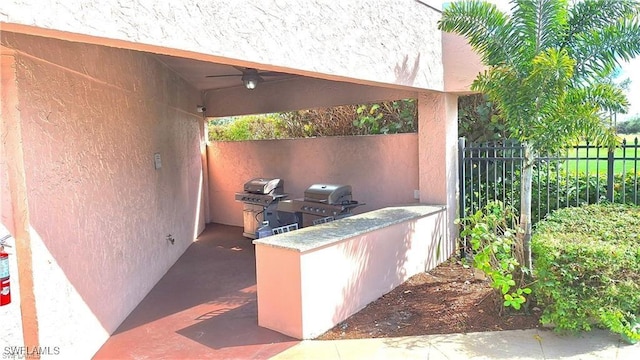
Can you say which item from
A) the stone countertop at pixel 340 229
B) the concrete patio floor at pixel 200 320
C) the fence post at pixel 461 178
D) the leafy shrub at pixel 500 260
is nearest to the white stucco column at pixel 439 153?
the fence post at pixel 461 178

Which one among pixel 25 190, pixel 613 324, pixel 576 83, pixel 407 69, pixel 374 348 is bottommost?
pixel 374 348

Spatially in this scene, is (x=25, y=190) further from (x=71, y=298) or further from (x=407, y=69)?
(x=407, y=69)

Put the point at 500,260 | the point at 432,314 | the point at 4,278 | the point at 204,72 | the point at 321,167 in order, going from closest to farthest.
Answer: the point at 4,278, the point at 500,260, the point at 432,314, the point at 204,72, the point at 321,167

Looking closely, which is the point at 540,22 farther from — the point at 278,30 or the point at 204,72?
the point at 204,72

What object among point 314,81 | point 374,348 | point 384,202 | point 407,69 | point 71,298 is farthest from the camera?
point 314,81

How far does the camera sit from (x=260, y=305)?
5.36m

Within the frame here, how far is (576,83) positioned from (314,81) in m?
5.18

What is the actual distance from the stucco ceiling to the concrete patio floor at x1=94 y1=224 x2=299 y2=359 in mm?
3810

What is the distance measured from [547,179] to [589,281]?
293 centimetres

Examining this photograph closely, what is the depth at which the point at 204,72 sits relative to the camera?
Answer: 9453 millimetres

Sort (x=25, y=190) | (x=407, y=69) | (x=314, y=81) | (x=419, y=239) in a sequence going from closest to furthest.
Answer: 1. (x=25, y=190)
2. (x=407, y=69)
3. (x=419, y=239)
4. (x=314, y=81)

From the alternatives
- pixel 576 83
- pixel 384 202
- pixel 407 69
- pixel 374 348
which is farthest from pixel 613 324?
pixel 384 202

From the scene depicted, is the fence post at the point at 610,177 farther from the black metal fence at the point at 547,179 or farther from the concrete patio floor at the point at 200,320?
the concrete patio floor at the point at 200,320

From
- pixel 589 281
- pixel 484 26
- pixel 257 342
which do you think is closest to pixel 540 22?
pixel 484 26
